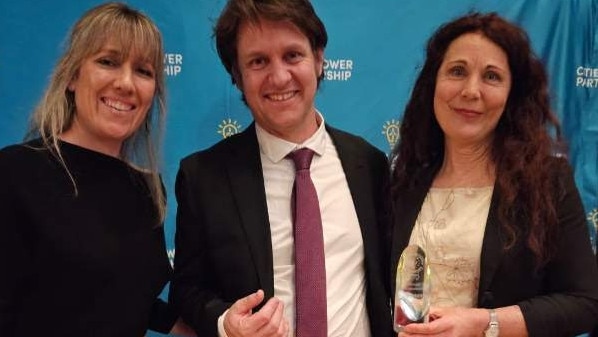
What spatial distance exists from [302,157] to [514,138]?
0.56 metres

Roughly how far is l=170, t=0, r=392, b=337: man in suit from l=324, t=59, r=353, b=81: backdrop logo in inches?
29.5

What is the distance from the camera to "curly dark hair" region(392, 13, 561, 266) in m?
1.43

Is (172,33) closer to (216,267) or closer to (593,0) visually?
(216,267)

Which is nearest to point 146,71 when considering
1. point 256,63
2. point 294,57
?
point 256,63

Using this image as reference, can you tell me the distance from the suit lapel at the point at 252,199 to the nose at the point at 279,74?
18 centimetres

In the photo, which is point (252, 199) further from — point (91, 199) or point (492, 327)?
point (492, 327)

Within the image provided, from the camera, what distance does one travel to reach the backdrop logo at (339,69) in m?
2.46

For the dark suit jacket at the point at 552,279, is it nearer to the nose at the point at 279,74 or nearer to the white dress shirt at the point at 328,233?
the white dress shirt at the point at 328,233

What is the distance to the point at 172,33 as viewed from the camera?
240cm

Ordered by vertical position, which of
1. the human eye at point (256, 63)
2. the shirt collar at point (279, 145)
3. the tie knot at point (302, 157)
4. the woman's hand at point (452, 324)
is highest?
the human eye at point (256, 63)

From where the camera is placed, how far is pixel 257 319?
131cm

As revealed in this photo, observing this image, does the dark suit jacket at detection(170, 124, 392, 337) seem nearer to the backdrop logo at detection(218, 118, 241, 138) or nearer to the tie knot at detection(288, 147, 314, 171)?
the tie knot at detection(288, 147, 314, 171)

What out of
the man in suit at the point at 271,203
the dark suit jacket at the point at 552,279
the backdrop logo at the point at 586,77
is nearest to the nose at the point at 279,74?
the man in suit at the point at 271,203

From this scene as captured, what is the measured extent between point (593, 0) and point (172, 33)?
1.75m
